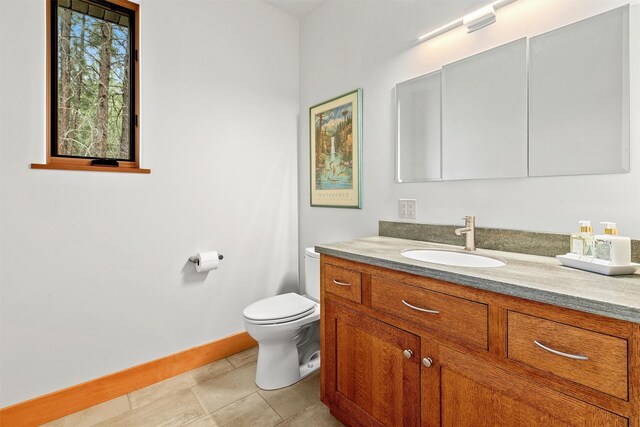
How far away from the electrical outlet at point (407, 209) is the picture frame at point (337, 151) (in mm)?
327

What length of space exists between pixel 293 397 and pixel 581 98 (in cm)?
198

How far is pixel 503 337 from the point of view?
2.86 ft

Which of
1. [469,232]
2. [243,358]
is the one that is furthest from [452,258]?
[243,358]

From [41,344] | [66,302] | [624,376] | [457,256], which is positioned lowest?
[41,344]

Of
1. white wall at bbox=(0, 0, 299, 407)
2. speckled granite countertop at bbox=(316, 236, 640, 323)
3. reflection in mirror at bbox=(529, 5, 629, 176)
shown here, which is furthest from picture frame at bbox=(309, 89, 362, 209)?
reflection in mirror at bbox=(529, 5, 629, 176)

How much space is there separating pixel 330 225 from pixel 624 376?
176 cm

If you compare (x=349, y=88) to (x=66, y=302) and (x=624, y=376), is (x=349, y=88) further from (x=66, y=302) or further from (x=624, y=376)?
(x=66, y=302)

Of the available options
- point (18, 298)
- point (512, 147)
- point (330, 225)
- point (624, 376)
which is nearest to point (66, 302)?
point (18, 298)

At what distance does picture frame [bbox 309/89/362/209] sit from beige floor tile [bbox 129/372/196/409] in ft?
4.90

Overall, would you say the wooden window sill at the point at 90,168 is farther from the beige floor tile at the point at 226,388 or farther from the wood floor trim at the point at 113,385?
the beige floor tile at the point at 226,388

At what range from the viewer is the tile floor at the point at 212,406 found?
1.54 m

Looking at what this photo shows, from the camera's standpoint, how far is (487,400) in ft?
3.02

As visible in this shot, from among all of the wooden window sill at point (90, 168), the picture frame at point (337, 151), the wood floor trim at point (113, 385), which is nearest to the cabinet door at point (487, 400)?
the picture frame at point (337, 151)

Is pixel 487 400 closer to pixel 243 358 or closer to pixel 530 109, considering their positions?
pixel 530 109
